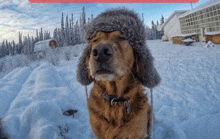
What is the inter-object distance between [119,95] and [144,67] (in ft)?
2.00

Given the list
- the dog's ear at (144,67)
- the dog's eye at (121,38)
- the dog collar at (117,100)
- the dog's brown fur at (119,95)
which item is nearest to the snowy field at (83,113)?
the dog's brown fur at (119,95)

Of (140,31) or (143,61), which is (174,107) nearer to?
(143,61)

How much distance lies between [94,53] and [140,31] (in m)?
0.99

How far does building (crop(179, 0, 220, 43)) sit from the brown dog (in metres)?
14.2

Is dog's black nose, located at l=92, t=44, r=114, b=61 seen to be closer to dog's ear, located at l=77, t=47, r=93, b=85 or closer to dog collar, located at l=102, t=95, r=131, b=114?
dog collar, located at l=102, t=95, r=131, b=114

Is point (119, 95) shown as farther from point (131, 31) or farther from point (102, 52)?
point (131, 31)

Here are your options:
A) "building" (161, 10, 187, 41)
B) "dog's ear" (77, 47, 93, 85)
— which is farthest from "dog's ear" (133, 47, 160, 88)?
"building" (161, 10, 187, 41)

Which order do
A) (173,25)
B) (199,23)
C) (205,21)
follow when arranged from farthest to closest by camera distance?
(173,25) < (199,23) < (205,21)

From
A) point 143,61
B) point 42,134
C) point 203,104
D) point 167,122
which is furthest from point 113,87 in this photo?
point 203,104

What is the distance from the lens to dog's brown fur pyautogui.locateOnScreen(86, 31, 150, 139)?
5.49ft

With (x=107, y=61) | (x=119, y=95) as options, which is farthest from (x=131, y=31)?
(x=119, y=95)

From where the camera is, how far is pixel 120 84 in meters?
1.93

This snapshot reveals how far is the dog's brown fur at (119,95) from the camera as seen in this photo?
1673 mm

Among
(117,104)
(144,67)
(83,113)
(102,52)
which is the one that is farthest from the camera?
(83,113)
